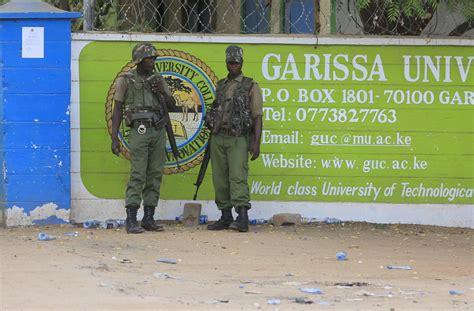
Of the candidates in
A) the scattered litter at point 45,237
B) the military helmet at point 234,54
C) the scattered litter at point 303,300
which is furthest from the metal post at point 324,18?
the scattered litter at point 303,300

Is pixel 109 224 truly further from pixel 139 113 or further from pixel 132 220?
pixel 139 113

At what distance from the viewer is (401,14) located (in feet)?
30.6

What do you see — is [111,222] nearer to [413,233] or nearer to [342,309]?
[413,233]

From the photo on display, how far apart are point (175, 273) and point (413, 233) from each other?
9.56 feet

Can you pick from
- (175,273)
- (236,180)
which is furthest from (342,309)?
(236,180)

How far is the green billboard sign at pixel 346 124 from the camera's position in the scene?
30.5 ft

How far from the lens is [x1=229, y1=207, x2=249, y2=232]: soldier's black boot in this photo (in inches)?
347

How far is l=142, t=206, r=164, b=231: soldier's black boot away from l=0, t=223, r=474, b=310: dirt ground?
13 centimetres

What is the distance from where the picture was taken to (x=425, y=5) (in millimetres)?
9125

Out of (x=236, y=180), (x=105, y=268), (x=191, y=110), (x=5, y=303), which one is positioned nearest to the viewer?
(x=5, y=303)

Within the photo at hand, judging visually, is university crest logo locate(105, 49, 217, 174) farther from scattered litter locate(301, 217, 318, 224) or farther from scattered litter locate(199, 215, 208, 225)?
scattered litter locate(301, 217, 318, 224)

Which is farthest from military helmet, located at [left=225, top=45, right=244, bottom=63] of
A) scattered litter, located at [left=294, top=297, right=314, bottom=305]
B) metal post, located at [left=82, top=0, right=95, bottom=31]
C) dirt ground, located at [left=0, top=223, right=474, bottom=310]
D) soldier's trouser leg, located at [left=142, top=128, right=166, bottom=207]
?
scattered litter, located at [left=294, top=297, right=314, bottom=305]

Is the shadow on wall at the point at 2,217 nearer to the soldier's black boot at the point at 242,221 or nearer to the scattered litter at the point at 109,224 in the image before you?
the scattered litter at the point at 109,224

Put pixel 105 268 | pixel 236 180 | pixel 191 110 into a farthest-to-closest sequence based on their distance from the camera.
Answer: pixel 191 110, pixel 236 180, pixel 105 268
